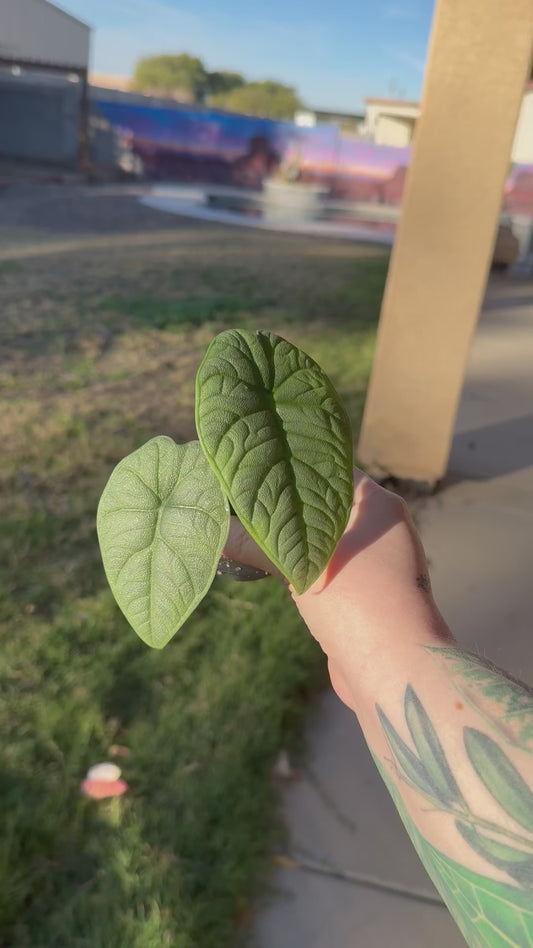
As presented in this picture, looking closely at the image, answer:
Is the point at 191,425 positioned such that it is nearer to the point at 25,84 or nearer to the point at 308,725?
the point at 308,725

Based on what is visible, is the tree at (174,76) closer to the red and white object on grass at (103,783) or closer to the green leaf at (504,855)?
the red and white object on grass at (103,783)

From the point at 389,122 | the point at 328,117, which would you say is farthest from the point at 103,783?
the point at 328,117

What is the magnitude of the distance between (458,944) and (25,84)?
14364 mm

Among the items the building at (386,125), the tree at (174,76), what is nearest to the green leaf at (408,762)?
the building at (386,125)

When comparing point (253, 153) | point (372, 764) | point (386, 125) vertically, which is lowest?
point (372, 764)

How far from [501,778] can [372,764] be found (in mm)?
955

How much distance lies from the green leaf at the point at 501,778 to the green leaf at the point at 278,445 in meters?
0.14

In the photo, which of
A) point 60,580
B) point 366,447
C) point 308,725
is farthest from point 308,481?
point 366,447

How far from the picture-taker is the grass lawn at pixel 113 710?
102 cm

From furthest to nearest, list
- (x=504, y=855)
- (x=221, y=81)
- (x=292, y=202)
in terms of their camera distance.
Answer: (x=221, y=81)
(x=292, y=202)
(x=504, y=855)

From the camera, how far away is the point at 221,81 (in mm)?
23703

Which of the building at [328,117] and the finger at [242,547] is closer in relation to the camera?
the finger at [242,547]

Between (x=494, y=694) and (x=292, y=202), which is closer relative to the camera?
(x=494, y=694)

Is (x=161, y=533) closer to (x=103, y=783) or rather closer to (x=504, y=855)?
(x=504, y=855)
